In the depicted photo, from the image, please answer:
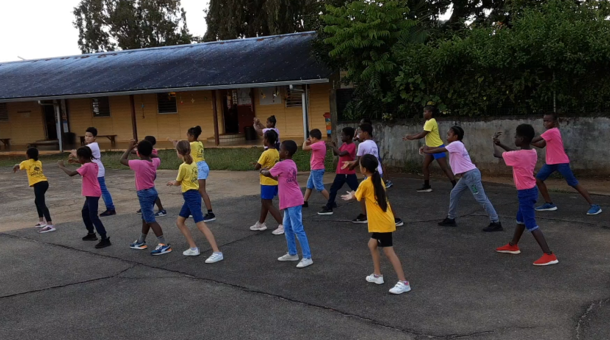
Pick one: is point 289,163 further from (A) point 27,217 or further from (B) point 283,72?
(B) point 283,72

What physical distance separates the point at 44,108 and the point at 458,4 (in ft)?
64.0

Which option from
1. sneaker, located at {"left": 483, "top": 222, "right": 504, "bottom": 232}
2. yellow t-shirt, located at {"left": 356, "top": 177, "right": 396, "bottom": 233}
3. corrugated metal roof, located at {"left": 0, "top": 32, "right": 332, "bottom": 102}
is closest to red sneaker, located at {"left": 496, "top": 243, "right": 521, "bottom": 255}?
sneaker, located at {"left": 483, "top": 222, "right": 504, "bottom": 232}

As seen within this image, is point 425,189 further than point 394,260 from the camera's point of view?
Yes

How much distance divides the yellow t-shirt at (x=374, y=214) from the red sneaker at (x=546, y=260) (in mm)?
1900

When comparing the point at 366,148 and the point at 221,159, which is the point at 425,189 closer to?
the point at 366,148

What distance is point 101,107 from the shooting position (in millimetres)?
Answer: 25531

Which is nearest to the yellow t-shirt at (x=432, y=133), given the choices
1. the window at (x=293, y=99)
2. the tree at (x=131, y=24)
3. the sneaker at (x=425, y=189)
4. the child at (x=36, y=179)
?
the sneaker at (x=425, y=189)

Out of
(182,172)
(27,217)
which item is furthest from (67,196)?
(182,172)

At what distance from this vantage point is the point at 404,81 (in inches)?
521

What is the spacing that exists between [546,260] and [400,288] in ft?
6.19

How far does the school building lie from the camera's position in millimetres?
20750

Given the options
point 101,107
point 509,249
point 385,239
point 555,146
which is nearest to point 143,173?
point 385,239

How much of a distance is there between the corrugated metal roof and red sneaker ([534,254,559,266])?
12700mm

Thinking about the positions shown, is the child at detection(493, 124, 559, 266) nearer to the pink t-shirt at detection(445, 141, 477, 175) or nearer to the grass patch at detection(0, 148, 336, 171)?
the pink t-shirt at detection(445, 141, 477, 175)
